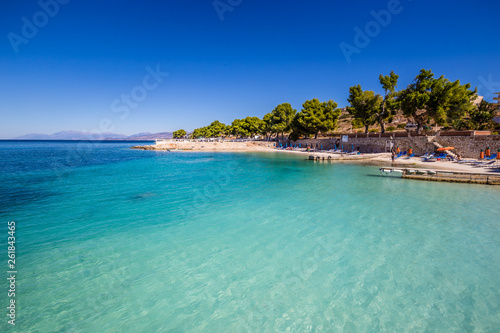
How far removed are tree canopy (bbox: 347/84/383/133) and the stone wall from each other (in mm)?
4175

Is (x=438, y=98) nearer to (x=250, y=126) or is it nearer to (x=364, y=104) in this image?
(x=364, y=104)

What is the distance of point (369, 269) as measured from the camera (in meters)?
7.04

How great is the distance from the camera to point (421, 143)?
3662 cm

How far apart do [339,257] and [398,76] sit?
47102 mm

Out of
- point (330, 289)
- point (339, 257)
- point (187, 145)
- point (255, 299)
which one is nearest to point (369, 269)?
point (339, 257)

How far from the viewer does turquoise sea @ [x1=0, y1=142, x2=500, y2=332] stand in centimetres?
523

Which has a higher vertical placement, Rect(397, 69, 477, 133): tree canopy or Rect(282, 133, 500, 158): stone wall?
Rect(397, 69, 477, 133): tree canopy

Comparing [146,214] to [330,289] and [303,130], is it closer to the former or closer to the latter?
[330,289]

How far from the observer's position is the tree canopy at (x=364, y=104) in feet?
148

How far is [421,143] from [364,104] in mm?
14011

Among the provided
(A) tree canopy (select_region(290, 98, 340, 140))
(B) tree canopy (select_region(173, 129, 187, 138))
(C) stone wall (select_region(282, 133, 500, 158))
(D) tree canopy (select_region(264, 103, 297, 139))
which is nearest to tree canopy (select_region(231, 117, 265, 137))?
(D) tree canopy (select_region(264, 103, 297, 139))

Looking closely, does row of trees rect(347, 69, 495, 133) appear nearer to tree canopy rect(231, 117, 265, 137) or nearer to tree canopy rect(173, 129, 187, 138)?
tree canopy rect(231, 117, 265, 137)

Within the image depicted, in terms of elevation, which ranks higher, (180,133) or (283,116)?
(283,116)

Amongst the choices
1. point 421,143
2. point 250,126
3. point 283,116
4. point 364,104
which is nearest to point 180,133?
point 250,126
